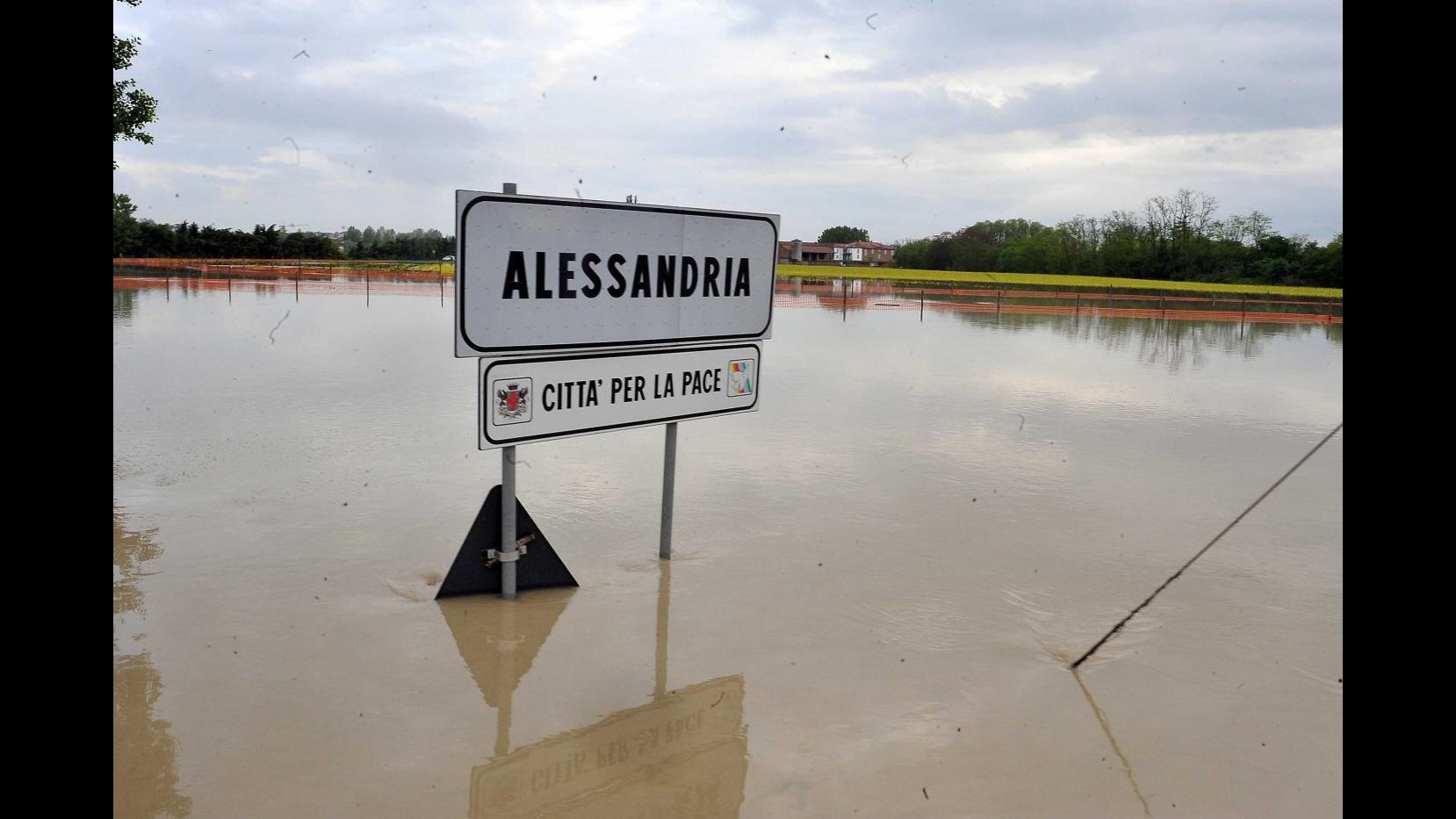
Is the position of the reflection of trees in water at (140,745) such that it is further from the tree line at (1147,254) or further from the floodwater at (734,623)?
the tree line at (1147,254)

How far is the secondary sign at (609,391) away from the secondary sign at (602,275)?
92 mm

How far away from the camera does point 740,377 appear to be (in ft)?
21.0

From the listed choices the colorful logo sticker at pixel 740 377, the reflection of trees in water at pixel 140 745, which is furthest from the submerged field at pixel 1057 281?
the reflection of trees in water at pixel 140 745

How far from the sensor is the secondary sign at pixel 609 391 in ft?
17.0

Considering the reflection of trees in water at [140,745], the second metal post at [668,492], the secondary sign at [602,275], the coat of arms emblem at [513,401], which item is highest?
the secondary sign at [602,275]

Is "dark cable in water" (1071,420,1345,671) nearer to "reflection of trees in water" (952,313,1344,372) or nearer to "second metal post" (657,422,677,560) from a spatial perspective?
"second metal post" (657,422,677,560)

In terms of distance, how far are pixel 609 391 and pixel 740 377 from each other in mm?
1020

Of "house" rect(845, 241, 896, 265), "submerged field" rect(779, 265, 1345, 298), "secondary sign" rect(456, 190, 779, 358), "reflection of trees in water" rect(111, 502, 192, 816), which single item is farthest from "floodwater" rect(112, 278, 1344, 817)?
"house" rect(845, 241, 896, 265)

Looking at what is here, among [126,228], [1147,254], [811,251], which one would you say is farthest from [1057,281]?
[126,228]

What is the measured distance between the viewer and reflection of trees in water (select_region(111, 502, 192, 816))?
3.38 meters

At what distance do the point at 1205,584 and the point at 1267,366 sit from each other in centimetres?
1503

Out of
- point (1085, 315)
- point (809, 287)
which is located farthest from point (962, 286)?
point (1085, 315)

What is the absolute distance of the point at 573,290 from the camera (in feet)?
17.9
